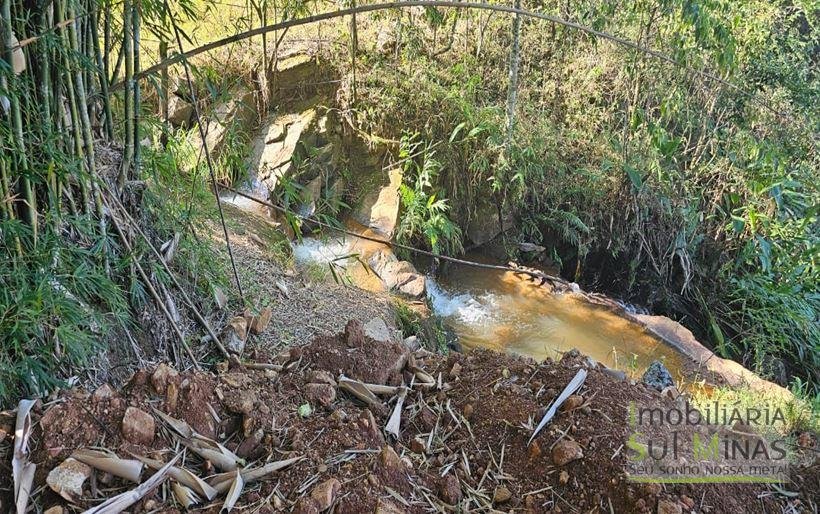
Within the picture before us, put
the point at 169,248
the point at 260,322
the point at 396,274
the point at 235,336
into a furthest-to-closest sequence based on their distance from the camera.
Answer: the point at 396,274 < the point at 260,322 < the point at 235,336 < the point at 169,248

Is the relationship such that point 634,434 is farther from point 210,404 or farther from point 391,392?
point 210,404

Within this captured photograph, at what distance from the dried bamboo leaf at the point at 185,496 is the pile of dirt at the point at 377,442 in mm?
13

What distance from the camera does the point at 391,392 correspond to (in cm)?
136

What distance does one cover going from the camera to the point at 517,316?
4176 millimetres

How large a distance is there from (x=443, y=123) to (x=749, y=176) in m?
2.52

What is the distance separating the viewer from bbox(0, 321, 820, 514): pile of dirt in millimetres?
994

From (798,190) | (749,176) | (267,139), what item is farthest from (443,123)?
(798,190)

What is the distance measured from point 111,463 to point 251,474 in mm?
246

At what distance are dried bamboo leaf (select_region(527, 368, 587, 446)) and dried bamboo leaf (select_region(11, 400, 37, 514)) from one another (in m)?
0.95

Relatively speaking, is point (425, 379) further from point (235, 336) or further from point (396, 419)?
point (235, 336)

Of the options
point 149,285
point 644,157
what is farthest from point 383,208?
point 149,285

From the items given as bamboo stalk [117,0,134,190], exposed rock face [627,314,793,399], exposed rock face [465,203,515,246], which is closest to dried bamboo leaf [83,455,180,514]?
bamboo stalk [117,0,134,190]

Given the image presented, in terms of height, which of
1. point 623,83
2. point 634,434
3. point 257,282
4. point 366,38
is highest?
point 366,38

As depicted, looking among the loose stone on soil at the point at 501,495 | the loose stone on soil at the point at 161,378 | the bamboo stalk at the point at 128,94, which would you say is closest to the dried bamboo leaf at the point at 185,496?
the loose stone on soil at the point at 161,378
